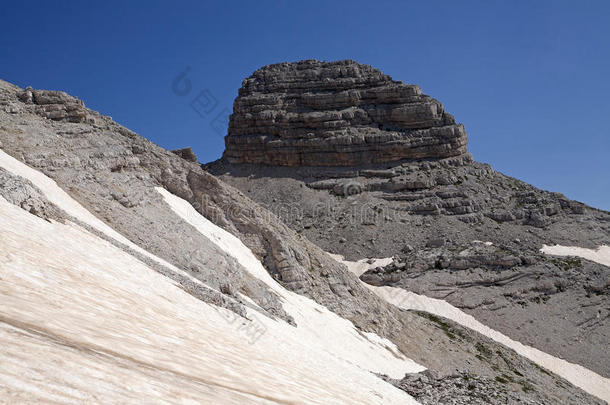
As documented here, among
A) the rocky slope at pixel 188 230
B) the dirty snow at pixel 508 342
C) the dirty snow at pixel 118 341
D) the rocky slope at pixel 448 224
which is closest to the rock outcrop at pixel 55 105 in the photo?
the rocky slope at pixel 188 230

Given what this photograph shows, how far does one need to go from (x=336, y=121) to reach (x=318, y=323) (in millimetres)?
64195

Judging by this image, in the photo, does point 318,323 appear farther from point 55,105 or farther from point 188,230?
point 55,105

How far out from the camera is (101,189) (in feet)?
59.8

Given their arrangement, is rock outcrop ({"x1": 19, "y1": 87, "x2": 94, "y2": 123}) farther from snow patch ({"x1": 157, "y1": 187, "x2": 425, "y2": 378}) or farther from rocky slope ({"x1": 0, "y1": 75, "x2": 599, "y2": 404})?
snow patch ({"x1": 157, "y1": 187, "x2": 425, "y2": 378})

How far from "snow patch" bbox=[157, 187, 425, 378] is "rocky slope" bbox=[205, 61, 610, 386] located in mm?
25165

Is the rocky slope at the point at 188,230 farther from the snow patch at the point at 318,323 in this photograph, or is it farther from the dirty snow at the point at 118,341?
the dirty snow at the point at 118,341

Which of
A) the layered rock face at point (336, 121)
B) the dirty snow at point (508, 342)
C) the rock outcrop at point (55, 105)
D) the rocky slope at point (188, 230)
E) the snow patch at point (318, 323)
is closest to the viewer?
the rocky slope at point (188, 230)

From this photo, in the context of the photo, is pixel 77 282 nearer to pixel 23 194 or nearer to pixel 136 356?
pixel 136 356

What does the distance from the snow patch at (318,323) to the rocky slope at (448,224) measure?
82.6ft

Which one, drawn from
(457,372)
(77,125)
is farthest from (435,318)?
(77,125)

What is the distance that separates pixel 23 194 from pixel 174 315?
5.30 meters

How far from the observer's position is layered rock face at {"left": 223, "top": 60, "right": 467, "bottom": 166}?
248 feet

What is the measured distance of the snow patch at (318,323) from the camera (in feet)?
57.8

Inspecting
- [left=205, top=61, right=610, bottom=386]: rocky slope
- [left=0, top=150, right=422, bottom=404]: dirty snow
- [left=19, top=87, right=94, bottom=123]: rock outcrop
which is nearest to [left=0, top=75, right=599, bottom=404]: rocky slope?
[left=19, top=87, right=94, bottom=123]: rock outcrop
